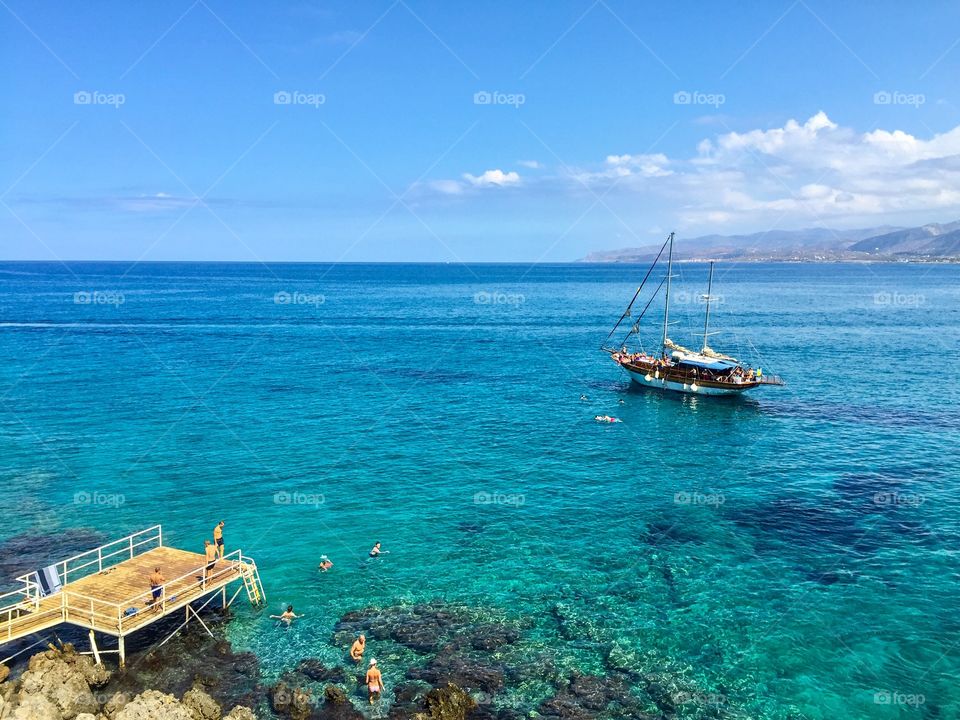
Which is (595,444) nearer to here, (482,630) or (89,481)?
(482,630)

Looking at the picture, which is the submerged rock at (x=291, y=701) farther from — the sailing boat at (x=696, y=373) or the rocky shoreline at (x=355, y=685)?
the sailing boat at (x=696, y=373)

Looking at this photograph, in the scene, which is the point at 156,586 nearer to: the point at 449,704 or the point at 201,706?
the point at 201,706

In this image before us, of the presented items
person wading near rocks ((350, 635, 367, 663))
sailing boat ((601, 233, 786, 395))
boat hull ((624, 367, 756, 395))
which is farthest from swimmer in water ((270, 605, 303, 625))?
boat hull ((624, 367, 756, 395))

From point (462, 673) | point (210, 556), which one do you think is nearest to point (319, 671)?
point (462, 673)

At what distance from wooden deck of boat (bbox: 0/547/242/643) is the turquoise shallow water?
2.83 meters

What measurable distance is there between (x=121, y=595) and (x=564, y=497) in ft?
82.9

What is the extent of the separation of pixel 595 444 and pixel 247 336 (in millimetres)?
78631

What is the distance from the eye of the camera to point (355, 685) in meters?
23.9

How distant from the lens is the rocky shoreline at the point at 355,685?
21875 mm

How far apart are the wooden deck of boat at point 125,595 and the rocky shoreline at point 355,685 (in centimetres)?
122

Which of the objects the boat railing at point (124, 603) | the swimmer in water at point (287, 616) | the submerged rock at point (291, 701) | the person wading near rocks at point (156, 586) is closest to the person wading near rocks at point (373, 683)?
the submerged rock at point (291, 701)

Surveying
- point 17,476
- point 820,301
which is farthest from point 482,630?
point 820,301

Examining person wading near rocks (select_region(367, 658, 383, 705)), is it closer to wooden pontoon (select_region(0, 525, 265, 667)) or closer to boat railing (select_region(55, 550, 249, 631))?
wooden pontoon (select_region(0, 525, 265, 667))

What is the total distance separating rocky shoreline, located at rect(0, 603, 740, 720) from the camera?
21.9 m
